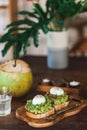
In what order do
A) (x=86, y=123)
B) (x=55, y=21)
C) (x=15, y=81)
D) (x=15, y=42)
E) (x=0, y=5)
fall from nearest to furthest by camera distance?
(x=86, y=123) < (x=15, y=81) < (x=15, y=42) < (x=55, y=21) < (x=0, y=5)

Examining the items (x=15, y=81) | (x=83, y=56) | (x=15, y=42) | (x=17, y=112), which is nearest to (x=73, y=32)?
(x=83, y=56)

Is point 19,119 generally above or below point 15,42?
below

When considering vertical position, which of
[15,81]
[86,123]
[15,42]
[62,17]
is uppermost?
[62,17]

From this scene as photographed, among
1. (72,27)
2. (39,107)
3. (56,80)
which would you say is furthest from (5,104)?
(72,27)

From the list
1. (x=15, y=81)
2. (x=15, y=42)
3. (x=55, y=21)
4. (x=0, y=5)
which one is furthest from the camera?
(x=0, y=5)

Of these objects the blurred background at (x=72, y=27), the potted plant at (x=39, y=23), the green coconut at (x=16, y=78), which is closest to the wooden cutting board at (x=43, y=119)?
the green coconut at (x=16, y=78)

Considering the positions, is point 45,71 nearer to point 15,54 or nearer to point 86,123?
point 15,54

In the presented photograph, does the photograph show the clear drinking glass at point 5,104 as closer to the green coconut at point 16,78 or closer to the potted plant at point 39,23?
the green coconut at point 16,78
